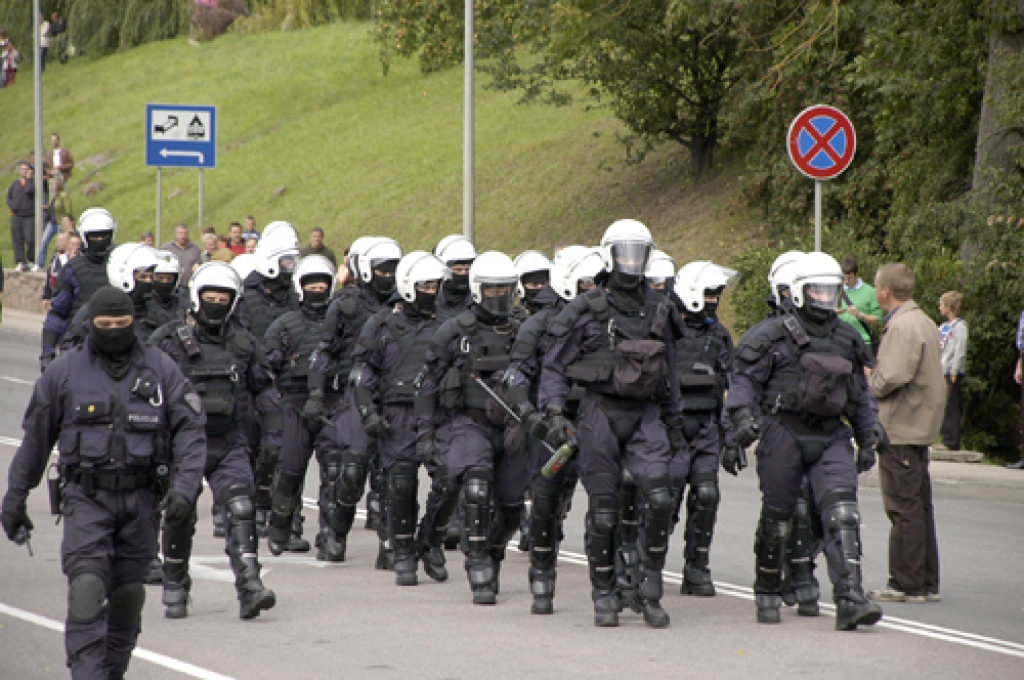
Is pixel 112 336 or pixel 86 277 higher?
pixel 86 277

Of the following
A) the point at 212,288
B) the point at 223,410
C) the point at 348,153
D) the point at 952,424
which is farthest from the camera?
the point at 348,153

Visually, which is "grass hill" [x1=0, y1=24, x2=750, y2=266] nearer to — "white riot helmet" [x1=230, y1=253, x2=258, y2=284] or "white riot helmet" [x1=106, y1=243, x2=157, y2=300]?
"white riot helmet" [x1=230, y1=253, x2=258, y2=284]

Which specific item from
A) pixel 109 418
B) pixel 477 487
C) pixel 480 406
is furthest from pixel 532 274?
pixel 109 418

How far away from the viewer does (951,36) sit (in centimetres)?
2000

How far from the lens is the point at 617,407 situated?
31.2ft

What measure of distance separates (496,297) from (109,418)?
142 inches

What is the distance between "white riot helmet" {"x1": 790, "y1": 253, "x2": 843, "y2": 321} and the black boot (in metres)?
3.32

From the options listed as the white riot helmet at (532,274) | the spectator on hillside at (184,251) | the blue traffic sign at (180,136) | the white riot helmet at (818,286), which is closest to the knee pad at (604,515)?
the white riot helmet at (818,286)

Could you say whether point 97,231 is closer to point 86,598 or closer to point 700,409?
point 700,409

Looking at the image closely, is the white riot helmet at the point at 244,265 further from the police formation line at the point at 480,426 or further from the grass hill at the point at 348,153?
the grass hill at the point at 348,153

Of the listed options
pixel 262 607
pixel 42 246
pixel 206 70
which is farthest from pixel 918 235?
pixel 206 70

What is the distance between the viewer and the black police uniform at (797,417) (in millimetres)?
9242

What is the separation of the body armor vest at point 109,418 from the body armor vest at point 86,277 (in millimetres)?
6231

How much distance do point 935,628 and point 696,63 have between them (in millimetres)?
19092
